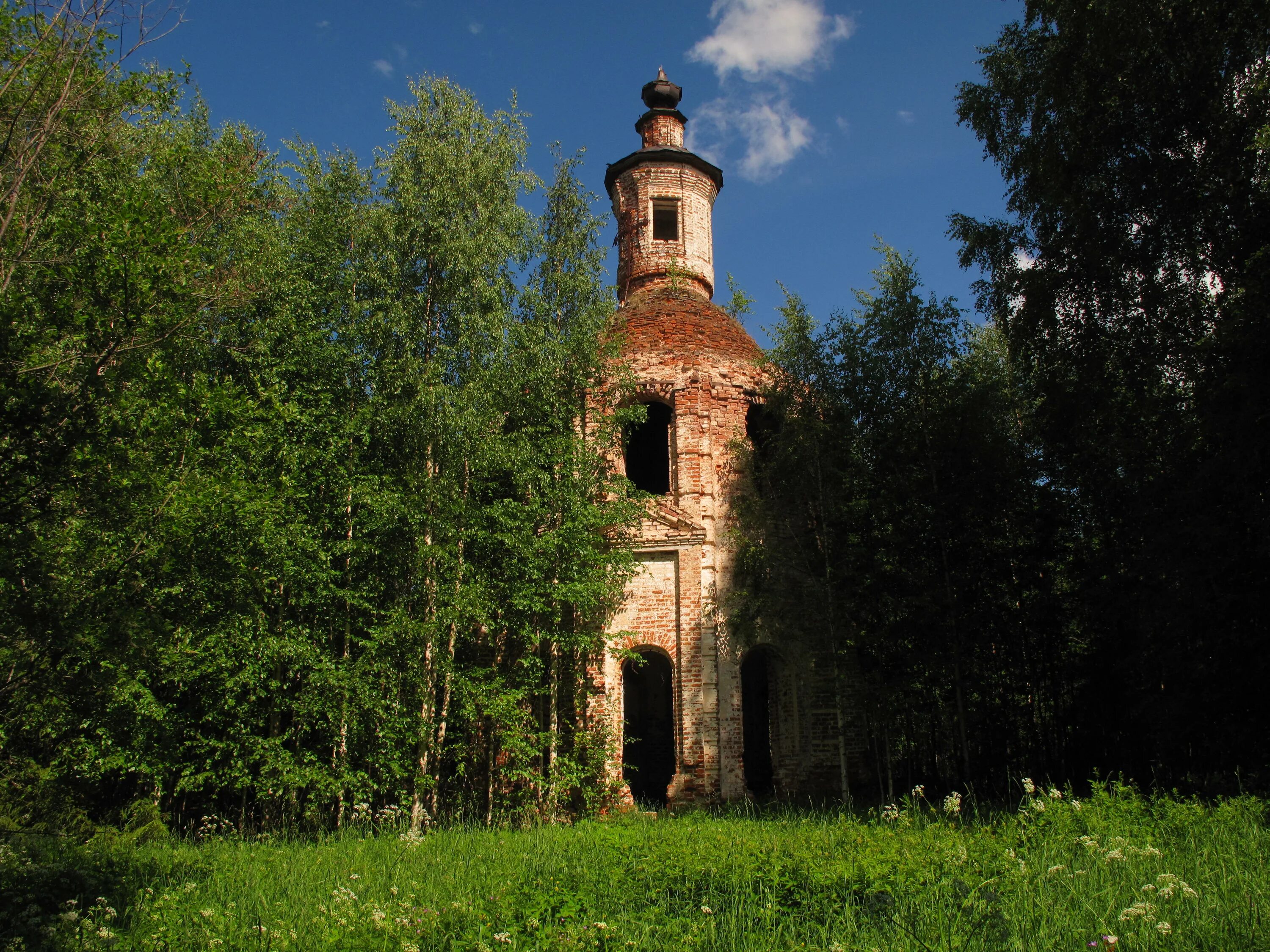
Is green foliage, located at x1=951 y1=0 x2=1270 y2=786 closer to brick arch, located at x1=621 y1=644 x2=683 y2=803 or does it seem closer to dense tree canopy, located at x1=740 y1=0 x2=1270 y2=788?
dense tree canopy, located at x1=740 y1=0 x2=1270 y2=788

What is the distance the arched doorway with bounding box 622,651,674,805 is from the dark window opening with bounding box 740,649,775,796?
1724mm

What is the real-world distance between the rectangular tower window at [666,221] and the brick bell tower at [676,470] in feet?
0.10

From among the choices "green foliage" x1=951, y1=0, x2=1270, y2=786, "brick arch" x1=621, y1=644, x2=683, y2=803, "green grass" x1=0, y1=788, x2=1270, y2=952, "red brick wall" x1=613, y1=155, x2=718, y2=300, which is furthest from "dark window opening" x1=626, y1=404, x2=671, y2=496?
"green grass" x1=0, y1=788, x2=1270, y2=952

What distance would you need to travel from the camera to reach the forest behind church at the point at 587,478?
10172 mm

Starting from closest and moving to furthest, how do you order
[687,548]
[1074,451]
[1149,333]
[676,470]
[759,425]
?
[1149,333] < [1074,451] < [687,548] < [676,470] < [759,425]

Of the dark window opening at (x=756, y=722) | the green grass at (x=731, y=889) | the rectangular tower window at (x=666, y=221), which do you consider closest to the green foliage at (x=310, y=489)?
the green grass at (x=731, y=889)

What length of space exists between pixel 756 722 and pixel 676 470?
694 cm

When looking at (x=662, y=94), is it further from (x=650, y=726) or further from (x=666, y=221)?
(x=650, y=726)

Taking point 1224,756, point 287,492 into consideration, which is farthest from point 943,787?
point 287,492

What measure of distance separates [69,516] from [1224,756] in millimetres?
13027

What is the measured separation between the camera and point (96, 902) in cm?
591

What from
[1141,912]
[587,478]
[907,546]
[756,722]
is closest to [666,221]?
[587,478]

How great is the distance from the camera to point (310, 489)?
40.8 ft

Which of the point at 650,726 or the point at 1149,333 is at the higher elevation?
the point at 1149,333
